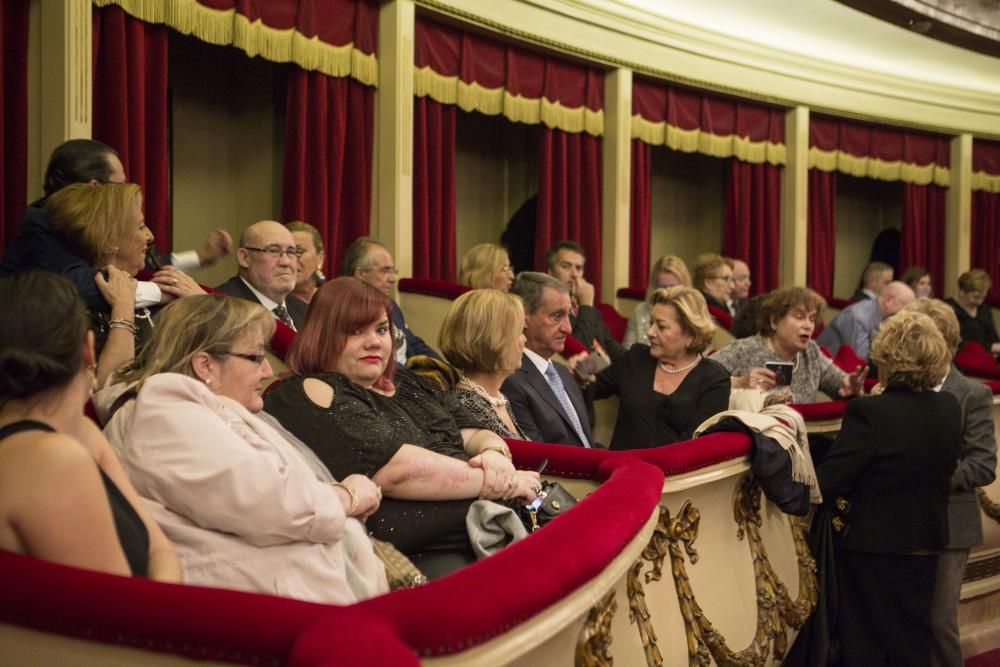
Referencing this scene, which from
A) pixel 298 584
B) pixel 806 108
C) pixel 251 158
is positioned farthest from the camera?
pixel 806 108

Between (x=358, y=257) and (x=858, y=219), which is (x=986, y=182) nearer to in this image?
(x=858, y=219)

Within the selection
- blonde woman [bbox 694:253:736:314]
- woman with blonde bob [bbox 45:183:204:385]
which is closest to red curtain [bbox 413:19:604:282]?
blonde woman [bbox 694:253:736:314]

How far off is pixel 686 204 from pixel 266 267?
20.8ft

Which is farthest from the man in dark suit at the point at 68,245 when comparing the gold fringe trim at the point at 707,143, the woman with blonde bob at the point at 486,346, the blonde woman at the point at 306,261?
the gold fringe trim at the point at 707,143

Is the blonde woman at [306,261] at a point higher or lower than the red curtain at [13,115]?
lower

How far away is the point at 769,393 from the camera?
4.02 m

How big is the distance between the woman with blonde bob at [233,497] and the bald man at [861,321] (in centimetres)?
495

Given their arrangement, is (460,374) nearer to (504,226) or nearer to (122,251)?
(122,251)

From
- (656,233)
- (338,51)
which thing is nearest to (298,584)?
(338,51)

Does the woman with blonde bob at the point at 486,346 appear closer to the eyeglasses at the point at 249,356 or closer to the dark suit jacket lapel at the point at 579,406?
the dark suit jacket lapel at the point at 579,406

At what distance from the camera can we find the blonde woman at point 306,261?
14.0ft

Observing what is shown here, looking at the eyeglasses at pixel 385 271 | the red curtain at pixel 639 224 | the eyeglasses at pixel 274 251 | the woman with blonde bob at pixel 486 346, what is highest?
the red curtain at pixel 639 224

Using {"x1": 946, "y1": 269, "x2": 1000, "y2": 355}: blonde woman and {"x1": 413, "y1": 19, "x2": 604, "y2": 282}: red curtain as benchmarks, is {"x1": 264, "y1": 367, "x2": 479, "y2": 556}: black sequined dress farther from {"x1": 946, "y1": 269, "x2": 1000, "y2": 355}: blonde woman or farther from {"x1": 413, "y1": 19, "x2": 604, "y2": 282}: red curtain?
{"x1": 946, "y1": 269, "x2": 1000, "y2": 355}: blonde woman

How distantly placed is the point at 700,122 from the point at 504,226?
1.73m
